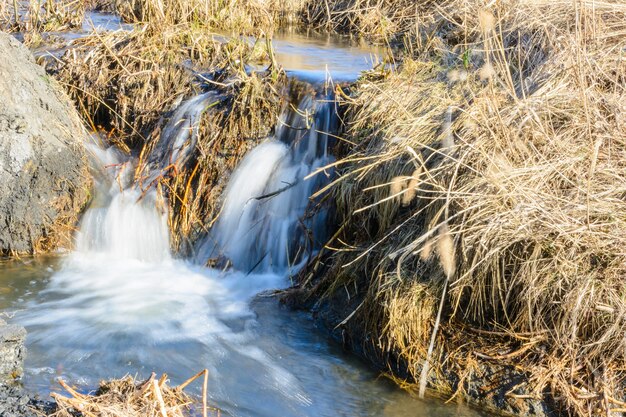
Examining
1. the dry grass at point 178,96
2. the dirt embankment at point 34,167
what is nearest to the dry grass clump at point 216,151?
the dry grass at point 178,96

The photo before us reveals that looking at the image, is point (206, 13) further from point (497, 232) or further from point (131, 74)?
point (497, 232)

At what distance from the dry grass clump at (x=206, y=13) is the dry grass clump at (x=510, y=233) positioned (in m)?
3.54

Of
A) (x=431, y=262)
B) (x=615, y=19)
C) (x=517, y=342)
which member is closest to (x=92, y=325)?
(x=431, y=262)

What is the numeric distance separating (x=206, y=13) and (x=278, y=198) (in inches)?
129

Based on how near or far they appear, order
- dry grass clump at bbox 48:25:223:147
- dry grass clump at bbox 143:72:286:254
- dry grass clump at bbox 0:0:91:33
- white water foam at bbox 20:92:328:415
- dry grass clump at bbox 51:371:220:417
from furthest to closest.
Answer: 1. dry grass clump at bbox 0:0:91:33
2. dry grass clump at bbox 48:25:223:147
3. dry grass clump at bbox 143:72:286:254
4. white water foam at bbox 20:92:328:415
5. dry grass clump at bbox 51:371:220:417

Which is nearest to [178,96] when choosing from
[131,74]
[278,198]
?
[131,74]

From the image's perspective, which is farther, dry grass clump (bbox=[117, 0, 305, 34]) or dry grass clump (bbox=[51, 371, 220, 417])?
dry grass clump (bbox=[117, 0, 305, 34])

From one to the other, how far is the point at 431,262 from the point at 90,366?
6.24 feet

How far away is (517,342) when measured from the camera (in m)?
4.10

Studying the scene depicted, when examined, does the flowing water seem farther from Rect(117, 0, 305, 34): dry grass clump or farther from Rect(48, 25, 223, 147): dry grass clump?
Rect(117, 0, 305, 34): dry grass clump

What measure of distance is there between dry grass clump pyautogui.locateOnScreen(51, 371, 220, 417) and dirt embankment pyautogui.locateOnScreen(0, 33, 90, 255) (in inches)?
102

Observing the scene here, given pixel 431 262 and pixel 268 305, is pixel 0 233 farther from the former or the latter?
pixel 431 262

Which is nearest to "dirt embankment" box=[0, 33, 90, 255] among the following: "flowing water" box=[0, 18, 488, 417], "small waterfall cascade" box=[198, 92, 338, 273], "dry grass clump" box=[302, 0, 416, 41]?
"flowing water" box=[0, 18, 488, 417]

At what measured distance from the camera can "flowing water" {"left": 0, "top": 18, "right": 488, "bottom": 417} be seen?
165 inches
